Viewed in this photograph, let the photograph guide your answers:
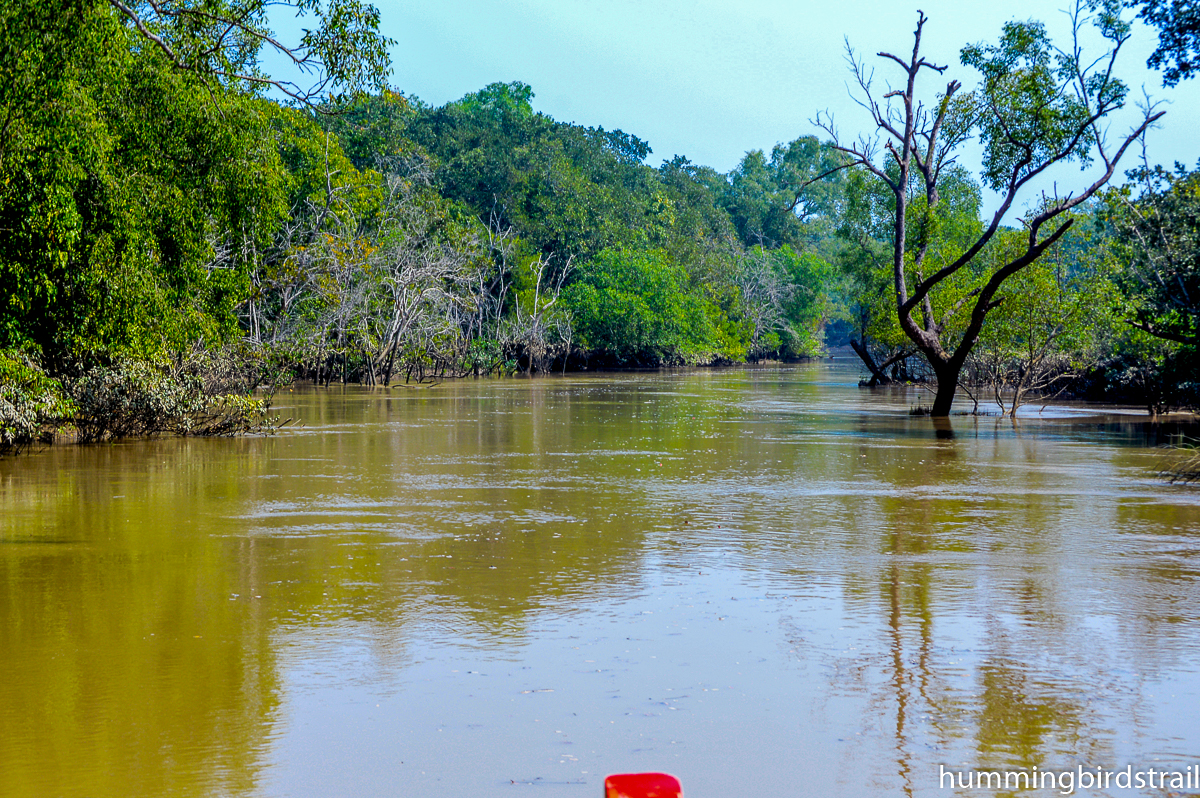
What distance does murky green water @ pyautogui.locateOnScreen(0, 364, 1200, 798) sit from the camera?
16.3 feet

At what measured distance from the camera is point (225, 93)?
17.3 metres

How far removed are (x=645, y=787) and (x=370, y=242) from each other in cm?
3731

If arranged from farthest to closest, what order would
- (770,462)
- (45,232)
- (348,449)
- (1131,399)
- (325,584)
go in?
(1131,399)
(348,449)
(770,462)
(45,232)
(325,584)

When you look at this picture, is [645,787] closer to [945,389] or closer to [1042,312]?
[945,389]

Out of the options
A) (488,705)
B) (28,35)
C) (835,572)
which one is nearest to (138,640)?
(488,705)

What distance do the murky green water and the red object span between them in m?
1.75

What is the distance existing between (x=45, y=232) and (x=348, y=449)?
621cm

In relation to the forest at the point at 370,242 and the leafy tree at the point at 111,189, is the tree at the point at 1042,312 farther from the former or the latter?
the leafy tree at the point at 111,189

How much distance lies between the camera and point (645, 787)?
2.97 meters

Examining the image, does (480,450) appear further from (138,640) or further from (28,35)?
(138,640)

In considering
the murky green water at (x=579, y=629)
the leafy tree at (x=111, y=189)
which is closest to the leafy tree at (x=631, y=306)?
the leafy tree at (x=111, y=189)

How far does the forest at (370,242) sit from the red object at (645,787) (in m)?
10.1

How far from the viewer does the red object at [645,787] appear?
9.61ft

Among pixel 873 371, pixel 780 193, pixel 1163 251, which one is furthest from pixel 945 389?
pixel 780 193
